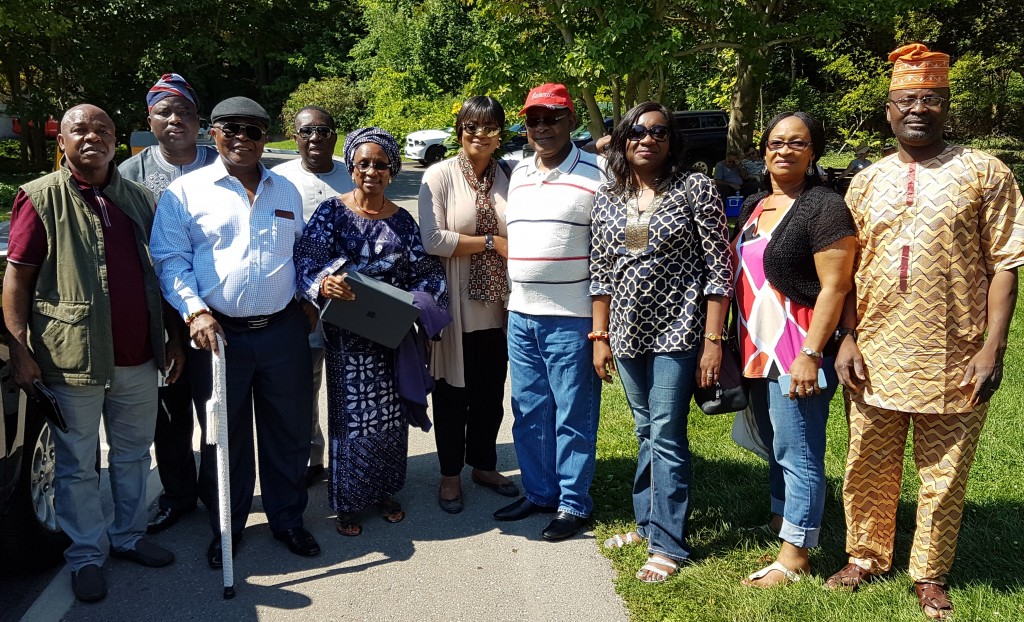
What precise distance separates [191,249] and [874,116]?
71.4 ft

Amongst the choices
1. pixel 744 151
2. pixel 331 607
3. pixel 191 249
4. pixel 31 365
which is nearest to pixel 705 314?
pixel 331 607

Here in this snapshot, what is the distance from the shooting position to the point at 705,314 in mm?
3613

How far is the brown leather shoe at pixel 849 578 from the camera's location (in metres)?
3.48

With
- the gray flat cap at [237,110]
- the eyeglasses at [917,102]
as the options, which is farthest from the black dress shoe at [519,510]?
the eyeglasses at [917,102]

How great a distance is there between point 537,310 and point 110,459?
214 cm

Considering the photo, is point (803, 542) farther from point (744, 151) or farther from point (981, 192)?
point (744, 151)

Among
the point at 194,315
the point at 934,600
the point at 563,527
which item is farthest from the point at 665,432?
the point at 194,315

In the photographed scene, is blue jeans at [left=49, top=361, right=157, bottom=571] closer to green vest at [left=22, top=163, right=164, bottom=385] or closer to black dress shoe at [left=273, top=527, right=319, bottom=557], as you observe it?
green vest at [left=22, top=163, right=164, bottom=385]

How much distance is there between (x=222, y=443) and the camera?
3.66 meters

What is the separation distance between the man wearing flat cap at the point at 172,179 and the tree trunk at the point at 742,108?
13.5 m

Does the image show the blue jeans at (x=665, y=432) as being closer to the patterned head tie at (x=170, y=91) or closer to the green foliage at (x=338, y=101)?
the patterned head tie at (x=170, y=91)

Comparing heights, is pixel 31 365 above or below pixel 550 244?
below

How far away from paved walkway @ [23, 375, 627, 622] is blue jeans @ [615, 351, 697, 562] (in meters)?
0.34

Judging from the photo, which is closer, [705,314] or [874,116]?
[705,314]
